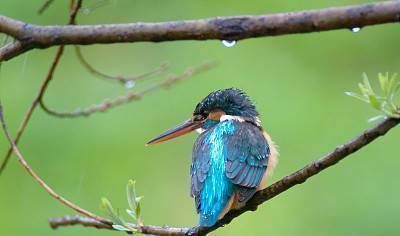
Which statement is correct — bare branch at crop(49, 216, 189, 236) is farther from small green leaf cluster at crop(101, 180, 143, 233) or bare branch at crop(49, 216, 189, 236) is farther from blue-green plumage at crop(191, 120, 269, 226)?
blue-green plumage at crop(191, 120, 269, 226)

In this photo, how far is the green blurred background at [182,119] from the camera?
5121 mm

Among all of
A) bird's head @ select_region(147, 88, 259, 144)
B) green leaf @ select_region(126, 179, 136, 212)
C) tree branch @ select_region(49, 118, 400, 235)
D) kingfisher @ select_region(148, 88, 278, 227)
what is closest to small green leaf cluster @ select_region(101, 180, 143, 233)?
green leaf @ select_region(126, 179, 136, 212)

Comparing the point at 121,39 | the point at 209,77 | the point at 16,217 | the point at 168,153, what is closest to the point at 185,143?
the point at 168,153

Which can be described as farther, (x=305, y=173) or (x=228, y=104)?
(x=228, y=104)

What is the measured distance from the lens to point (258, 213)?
5.07 meters

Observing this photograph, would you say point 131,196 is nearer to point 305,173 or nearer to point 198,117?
point 305,173

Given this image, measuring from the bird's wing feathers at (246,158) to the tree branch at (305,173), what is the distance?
0.05 m

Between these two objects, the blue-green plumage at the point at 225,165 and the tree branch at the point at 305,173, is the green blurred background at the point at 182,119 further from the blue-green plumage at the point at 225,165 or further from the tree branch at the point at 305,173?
the tree branch at the point at 305,173

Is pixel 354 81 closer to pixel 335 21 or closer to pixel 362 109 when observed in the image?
pixel 362 109

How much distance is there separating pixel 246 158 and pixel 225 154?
0.23ft

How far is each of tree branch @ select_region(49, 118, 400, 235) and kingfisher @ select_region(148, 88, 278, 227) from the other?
1.8 inches

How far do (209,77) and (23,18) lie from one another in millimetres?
1404

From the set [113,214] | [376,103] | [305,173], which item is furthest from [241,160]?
[376,103]

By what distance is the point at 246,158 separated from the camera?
282 cm
